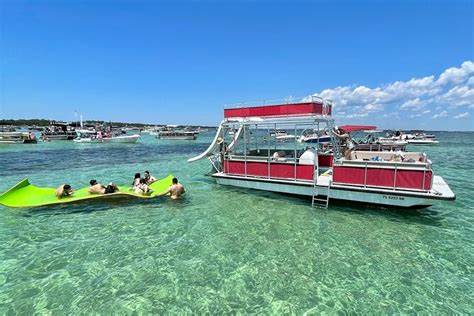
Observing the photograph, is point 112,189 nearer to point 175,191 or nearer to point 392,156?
point 175,191

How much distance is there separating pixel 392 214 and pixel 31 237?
14.5 meters

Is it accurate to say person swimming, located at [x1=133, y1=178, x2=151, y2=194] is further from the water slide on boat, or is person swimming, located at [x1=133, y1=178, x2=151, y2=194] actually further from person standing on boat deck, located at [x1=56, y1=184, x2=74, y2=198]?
the water slide on boat

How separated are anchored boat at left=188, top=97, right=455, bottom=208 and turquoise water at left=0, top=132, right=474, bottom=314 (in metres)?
0.96

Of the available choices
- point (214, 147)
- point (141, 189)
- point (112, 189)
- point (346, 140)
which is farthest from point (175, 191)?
point (346, 140)

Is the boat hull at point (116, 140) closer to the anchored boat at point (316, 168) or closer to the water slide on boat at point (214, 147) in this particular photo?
the water slide on boat at point (214, 147)

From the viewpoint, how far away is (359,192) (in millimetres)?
11938

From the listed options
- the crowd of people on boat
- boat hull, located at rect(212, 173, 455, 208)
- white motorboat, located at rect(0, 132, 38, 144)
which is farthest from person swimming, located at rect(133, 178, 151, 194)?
white motorboat, located at rect(0, 132, 38, 144)

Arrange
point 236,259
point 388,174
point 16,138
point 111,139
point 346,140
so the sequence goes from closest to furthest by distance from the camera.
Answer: point 236,259
point 388,174
point 346,140
point 16,138
point 111,139

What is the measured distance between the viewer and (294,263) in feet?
26.3

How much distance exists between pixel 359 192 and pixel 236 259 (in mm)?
6712

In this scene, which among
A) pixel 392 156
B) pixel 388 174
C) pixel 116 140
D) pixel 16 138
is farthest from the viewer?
pixel 116 140

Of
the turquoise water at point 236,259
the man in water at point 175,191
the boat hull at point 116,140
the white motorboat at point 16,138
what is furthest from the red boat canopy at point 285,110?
the white motorboat at point 16,138

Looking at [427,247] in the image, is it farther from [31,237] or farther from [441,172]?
[441,172]

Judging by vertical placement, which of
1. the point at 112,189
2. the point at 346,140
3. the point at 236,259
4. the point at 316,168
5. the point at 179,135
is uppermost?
the point at 346,140
